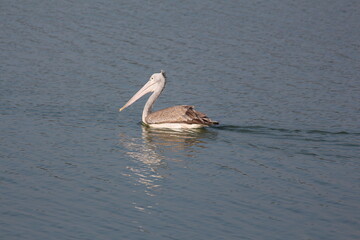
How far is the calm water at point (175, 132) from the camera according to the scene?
911 centimetres

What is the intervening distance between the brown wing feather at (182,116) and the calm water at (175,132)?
29cm

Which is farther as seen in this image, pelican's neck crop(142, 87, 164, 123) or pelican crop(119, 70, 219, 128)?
pelican's neck crop(142, 87, 164, 123)

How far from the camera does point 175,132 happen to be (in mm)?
13984

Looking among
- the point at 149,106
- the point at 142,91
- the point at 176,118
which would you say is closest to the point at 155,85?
the point at 142,91

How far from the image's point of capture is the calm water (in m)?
9.11

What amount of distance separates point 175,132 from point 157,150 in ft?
5.30

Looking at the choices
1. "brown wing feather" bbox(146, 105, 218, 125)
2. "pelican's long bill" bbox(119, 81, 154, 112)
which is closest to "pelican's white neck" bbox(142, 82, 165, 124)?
"pelican's long bill" bbox(119, 81, 154, 112)

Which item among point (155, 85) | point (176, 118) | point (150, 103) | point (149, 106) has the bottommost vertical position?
point (176, 118)

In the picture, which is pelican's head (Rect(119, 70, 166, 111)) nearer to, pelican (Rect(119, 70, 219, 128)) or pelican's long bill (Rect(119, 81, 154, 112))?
pelican's long bill (Rect(119, 81, 154, 112))

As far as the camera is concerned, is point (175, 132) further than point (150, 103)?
No

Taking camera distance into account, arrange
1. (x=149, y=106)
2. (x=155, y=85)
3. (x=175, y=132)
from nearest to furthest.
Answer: (x=175, y=132), (x=149, y=106), (x=155, y=85)

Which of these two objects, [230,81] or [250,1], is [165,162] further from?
[250,1]

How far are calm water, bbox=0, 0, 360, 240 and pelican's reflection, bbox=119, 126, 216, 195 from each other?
51mm

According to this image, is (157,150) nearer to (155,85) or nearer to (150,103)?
(150,103)
